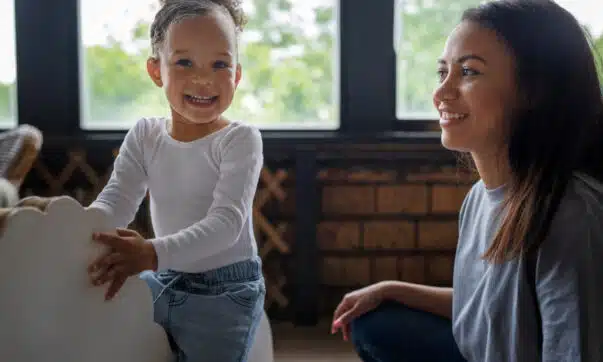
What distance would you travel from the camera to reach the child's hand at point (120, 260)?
2.56 feet

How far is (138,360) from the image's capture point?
84 centimetres

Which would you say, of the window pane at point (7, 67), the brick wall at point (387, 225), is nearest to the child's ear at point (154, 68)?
the brick wall at point (387, 225)

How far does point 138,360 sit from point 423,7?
2183 mm

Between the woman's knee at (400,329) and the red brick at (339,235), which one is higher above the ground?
the woman's knee at (400,329)

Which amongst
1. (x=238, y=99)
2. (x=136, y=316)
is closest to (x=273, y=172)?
(x=238, y=99)

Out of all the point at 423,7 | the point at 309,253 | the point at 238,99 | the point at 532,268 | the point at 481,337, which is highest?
the point at 423,7

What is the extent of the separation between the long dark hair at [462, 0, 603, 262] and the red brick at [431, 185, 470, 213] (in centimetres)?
174

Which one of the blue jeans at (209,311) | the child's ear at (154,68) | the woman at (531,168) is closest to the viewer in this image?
the woman at (531,168)

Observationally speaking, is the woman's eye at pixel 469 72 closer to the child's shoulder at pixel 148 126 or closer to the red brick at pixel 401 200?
the child's shoulder at pixel 148 126

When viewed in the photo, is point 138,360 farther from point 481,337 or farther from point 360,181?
point 360,181

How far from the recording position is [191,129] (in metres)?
1.01

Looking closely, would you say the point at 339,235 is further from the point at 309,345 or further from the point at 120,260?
the point at 120,260

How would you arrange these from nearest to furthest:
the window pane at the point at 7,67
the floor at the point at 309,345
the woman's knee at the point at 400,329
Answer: the woman's knee at the point at 400,329 < the floor at the point at 309,345 < the window pane at the point at 7,67

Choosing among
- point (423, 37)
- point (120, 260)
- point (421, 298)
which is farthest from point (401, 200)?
point (120, 260)
